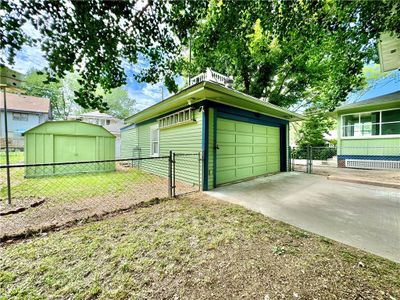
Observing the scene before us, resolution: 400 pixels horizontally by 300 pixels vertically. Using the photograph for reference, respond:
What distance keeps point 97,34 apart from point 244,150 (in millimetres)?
5514

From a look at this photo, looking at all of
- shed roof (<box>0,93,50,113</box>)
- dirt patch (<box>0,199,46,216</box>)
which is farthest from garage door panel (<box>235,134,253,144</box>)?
shed roof (<box>0,93,50,113</box>)

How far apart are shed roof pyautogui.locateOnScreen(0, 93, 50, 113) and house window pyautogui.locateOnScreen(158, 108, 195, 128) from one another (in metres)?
24.6

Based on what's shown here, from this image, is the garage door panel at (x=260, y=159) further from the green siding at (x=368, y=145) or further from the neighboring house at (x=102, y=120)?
the neighboring house at (x=102, y=120)

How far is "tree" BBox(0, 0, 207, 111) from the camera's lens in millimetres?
1800

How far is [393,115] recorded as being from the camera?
9281 mm

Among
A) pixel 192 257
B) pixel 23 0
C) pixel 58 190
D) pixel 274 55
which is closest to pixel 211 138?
pixel 192 257

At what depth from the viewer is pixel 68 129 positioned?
26.5 ft

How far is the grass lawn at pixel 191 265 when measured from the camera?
5.33 ft

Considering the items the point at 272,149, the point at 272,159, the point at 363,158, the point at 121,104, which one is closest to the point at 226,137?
the point at 272,149

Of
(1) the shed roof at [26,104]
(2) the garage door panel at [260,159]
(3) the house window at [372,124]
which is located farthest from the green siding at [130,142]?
(1) the shed roof at [26,104]

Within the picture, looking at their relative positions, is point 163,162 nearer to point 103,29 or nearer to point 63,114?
point 103,29

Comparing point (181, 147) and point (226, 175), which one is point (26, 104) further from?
point (226, 175)

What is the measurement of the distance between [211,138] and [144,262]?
384cm

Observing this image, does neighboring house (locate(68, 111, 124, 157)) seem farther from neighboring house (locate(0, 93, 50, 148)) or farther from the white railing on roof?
the white railing on roof
